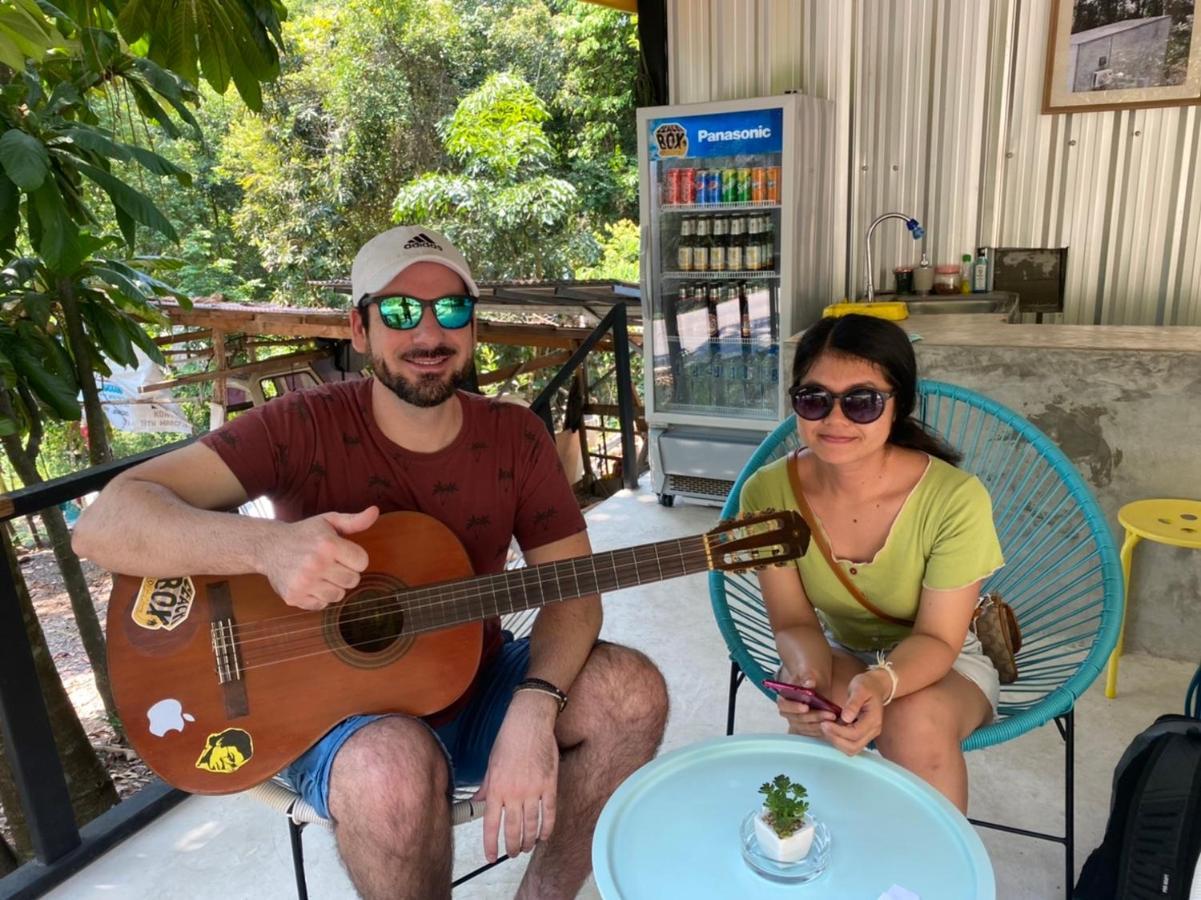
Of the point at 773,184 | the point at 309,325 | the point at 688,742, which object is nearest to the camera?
the point at 688,742

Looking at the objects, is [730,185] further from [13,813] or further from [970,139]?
[13,813]

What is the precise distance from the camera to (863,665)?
5.35ft

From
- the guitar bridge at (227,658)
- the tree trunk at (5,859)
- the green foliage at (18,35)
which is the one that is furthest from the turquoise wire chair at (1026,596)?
the tree trunk at (5,859)

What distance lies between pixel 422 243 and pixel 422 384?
289 millimetres

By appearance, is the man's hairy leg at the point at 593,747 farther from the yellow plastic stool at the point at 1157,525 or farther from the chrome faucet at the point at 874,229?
the chrome faucet at the point at 874,229

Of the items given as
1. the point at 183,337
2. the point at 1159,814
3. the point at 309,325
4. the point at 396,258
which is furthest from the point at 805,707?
the point at 183,337

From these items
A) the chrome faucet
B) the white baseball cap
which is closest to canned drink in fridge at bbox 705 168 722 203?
the chrome faucet

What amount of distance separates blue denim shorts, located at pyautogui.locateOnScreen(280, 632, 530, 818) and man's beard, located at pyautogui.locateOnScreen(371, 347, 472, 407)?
0.53 meters

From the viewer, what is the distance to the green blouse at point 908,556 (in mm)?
1519

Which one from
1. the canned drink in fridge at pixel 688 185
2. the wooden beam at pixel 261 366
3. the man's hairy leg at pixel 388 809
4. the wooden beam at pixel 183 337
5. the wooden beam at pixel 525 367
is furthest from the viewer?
the wooden beam at pixel 183 337

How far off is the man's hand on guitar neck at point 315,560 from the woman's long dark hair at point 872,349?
2.71 feet

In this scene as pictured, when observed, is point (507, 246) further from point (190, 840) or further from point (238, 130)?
point (190, 840)

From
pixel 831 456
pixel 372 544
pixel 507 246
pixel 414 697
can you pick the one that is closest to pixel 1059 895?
pixel 831 456

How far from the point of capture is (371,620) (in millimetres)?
1489
